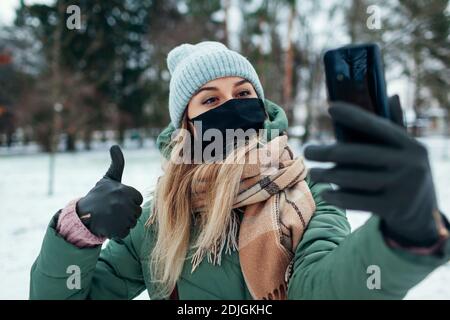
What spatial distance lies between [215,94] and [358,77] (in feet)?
2.53

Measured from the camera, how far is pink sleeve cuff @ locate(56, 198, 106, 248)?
107 cm

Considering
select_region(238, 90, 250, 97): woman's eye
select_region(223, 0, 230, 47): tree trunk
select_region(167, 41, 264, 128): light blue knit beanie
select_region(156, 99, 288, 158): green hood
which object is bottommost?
select_region(156, 99, 288, 158): green hood

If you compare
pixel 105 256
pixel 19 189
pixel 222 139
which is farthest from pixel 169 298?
pixel 19 189

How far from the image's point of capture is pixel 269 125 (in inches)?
51.9

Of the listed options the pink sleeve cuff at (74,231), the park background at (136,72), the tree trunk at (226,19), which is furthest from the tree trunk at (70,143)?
the pink sleeve cuff at (74,231)

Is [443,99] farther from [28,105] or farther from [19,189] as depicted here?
[28,105]

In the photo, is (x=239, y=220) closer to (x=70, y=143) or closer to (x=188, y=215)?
(x=188, y=215)

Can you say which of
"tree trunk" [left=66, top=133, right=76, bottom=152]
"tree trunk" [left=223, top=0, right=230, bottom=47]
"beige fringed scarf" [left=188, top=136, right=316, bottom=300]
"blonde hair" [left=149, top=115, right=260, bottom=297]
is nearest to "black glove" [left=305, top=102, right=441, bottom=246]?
"beige fringed scarf" [left=188, top=136, right=316, bottom=300]

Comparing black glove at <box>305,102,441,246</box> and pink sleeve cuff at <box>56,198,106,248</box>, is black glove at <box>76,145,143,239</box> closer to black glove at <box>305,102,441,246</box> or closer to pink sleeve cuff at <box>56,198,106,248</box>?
pink sleeve cuff at <box>56,198,106,248</box>

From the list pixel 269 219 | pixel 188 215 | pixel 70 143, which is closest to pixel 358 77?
pixel 269 219

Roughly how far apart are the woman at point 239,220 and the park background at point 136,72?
1.26 feet

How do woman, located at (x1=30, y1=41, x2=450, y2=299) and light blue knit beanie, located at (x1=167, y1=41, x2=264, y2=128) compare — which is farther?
light blue knit beanie, located at (x1=167, y1=41, x2=264, y2=128)

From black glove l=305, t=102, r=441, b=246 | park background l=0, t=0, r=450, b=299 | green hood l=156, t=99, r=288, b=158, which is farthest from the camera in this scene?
park background l=0, t=0, r=450, b=299

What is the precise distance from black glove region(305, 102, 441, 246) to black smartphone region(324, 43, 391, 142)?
0.07m
